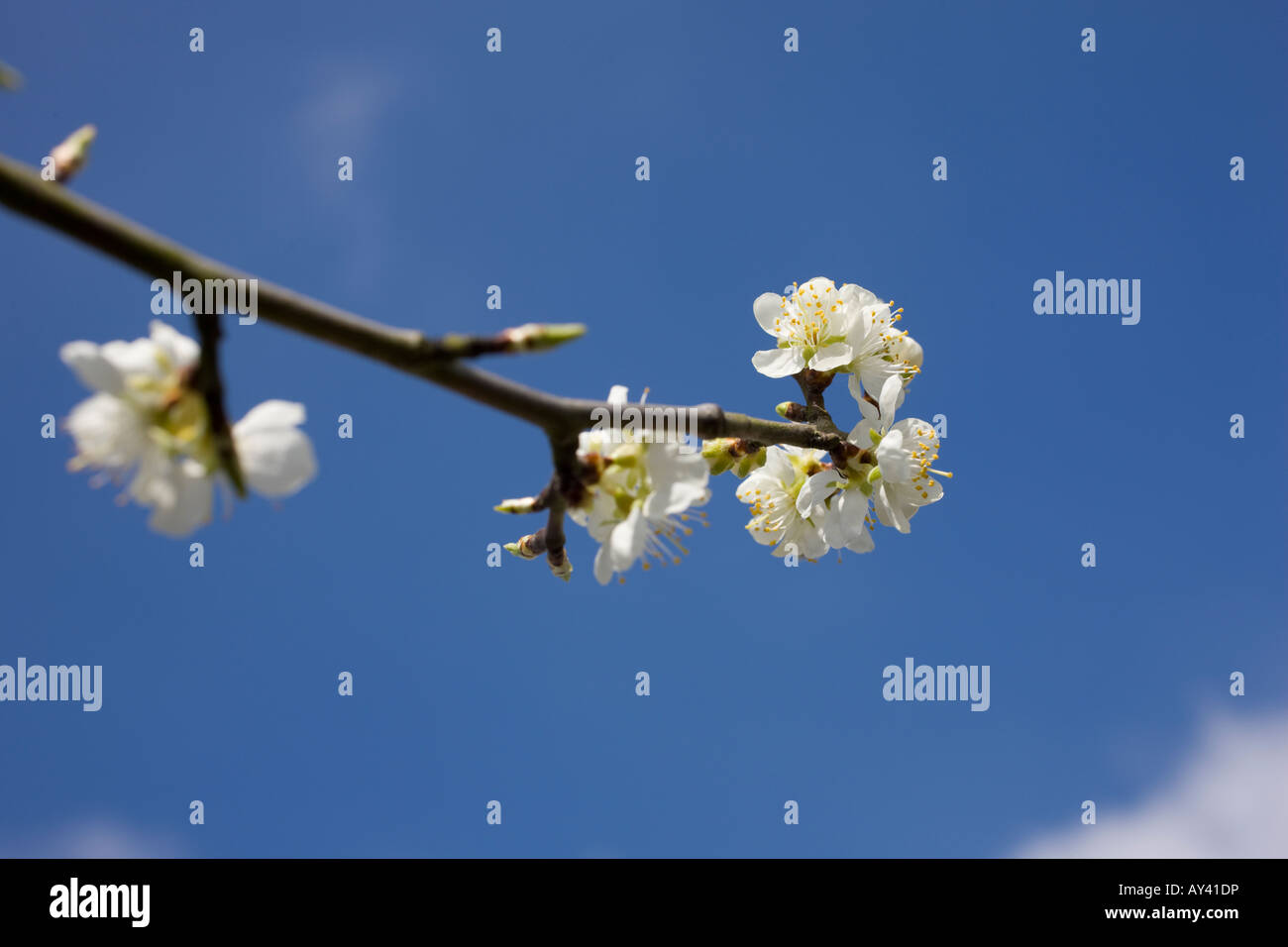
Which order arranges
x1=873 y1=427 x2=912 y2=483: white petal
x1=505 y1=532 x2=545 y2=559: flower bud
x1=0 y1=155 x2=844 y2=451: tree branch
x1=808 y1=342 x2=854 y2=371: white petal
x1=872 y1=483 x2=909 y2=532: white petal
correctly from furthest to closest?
x1=808 y1=342 x2=854 y2=371: white petal, x1=872 y1=483 x2=909 y2=532: white petal, x1=873 y1=427 x2=912 y2=483: white petal, x1=505 y1=532 x2=545 y2=559: flower bud, x1=0 y1=155 x2=844 y2=451: tree branch

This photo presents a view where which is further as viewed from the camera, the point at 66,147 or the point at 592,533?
the point at 592,533

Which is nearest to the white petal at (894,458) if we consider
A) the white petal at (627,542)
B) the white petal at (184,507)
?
the white petal at (627,542)

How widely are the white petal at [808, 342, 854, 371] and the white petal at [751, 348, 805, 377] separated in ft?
0.12

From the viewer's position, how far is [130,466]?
123 cm

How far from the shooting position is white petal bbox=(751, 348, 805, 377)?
2.24 m

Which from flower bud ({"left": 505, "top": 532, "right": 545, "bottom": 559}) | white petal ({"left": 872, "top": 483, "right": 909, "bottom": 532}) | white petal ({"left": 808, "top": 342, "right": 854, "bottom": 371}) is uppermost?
white petal ({"left": 808, "top": 342, "right": 854, "bottom": 371})

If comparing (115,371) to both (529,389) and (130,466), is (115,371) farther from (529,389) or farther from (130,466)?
(529,389)

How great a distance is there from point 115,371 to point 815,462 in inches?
59.8

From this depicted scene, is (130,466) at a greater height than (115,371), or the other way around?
(115,371)

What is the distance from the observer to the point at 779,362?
7.41 ft

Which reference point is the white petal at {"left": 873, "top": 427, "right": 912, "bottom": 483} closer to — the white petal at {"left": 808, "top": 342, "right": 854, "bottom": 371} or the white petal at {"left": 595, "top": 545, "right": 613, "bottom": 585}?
the white petal at {"left": 808, "top": 342, "right": 854, "bottom": 371}

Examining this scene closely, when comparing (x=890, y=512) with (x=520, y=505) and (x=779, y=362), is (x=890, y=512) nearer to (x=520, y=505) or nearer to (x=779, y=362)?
(x=779, y=362)

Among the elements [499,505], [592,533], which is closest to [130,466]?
[499,505]

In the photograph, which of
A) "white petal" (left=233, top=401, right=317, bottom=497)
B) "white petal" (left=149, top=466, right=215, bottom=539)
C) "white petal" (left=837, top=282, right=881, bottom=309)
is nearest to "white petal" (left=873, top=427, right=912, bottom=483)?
"white petal" (left=837, top=282, right=881, bottom=309)
